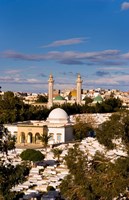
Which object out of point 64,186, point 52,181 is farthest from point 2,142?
point 52,181

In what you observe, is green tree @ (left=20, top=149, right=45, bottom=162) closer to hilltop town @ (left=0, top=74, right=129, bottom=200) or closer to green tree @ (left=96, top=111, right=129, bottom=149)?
hilltop town @ (left=0, top=74, right=129, bottom=200)

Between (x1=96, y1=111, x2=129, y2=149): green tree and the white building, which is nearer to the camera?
(x1=96, y1=111, x2=129, y2=149): green tree

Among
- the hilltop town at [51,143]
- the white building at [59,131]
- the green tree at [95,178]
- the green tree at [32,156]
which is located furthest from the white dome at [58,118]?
the green tree at [95,178]

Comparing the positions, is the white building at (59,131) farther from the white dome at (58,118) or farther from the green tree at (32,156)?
the green tree at (32,156)

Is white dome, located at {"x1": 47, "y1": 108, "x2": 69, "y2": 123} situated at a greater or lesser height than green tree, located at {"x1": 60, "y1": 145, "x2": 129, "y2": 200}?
greater

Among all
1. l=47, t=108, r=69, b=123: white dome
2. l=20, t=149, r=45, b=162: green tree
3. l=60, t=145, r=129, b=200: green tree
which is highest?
l=47, t=108, r=69, b=123: white dome

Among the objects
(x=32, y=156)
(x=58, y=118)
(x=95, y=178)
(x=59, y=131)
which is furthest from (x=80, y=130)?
(x=95, y=178)

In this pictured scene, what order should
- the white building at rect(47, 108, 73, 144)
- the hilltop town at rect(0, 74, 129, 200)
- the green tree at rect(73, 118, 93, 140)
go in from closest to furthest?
the hilltop town at rect(0, 74, 129, 200)
the white building at rect(47, 108, 73, 144)
the green tree at rect(73, 118, 93, 140)

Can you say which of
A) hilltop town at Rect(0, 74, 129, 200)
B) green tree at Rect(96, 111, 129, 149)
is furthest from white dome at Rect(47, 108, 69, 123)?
green tree at Rect(96, 111, 129, 149)

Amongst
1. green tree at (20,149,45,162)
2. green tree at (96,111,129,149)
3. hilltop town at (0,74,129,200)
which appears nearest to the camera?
green tree at (96,111,129,149)

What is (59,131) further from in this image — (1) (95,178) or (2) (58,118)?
(1) (95,178)

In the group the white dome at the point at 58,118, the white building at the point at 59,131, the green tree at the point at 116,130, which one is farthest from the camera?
the white dome at the point at 58,118

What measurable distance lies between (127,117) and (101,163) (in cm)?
303

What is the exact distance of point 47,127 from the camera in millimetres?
38562
